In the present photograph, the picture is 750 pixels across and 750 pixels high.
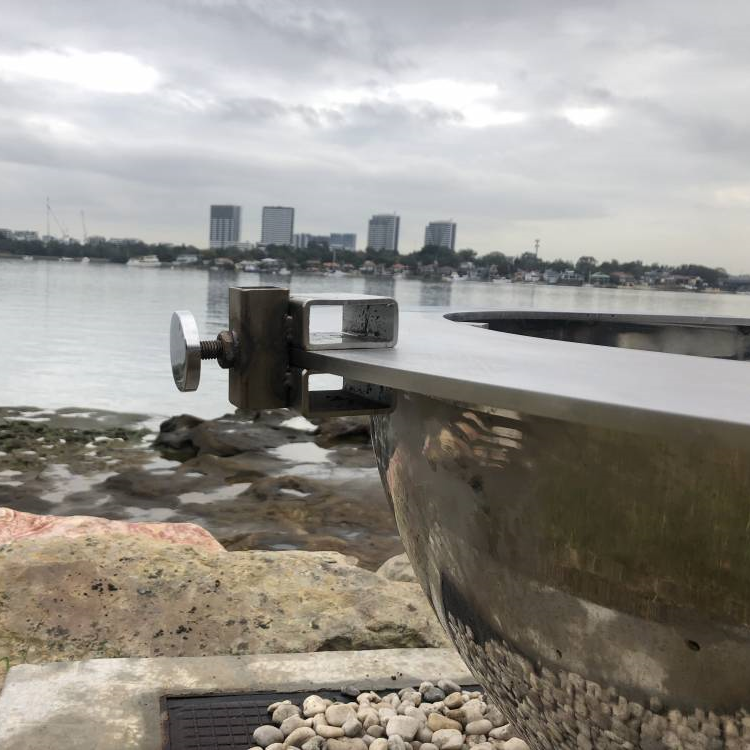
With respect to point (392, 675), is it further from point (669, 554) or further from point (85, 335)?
point (85, 335)

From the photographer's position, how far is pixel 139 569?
3.76 m

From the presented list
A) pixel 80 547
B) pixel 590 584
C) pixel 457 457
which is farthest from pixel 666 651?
pixel 80 547

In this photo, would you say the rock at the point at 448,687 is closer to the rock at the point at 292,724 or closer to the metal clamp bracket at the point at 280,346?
the rock at the point at 292,724

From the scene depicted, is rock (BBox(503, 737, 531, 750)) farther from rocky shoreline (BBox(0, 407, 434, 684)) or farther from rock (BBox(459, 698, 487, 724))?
rocky shoreline (BBox(0, 407, 434, 684))

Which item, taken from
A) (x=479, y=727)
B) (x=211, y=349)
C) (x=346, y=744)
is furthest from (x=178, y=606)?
(x=211, y=349)

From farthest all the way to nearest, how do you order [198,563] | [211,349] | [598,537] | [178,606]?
[198,563] → [178,606] → [211,349] → [598,537]

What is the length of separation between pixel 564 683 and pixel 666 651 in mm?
253

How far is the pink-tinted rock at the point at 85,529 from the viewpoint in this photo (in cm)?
484

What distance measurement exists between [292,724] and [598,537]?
1781 mm

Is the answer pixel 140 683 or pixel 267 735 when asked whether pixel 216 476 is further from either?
pixel 267 735

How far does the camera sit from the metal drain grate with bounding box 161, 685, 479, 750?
107 inches

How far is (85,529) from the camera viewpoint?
4.89 metres

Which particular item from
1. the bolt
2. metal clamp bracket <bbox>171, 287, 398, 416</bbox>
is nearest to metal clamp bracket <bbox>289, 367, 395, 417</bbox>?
metal clamp bracket <bbox>171, 287, 398, 416</bbox>

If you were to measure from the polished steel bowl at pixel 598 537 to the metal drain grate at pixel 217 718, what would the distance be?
1.28m
